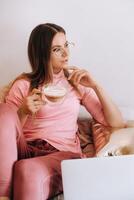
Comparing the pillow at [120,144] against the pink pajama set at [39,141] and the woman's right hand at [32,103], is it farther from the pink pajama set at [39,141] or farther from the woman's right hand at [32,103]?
the woman's right hand at [32,103]

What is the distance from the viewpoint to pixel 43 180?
1.21 m

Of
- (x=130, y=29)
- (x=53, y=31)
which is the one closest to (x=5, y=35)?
(x=53, y=31)

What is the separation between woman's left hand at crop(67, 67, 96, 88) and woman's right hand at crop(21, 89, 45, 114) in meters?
0.15

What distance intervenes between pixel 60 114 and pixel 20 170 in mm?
336

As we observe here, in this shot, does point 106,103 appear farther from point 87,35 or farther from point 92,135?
point 87,35

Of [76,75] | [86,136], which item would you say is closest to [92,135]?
[86,136]

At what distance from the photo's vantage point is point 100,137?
57.4 inches

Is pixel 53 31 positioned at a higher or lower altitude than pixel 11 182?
higher

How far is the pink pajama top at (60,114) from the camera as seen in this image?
4.70 feet

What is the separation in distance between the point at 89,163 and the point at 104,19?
0.68 m

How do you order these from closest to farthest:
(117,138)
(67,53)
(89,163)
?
(89,163), (117,138), (67,53)

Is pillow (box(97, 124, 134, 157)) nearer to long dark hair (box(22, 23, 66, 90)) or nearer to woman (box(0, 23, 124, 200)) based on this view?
woman (box(0, 23, 124, 200))

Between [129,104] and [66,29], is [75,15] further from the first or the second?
[129,104]

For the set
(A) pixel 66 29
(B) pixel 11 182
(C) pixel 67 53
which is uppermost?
(A) pixel 66 29
